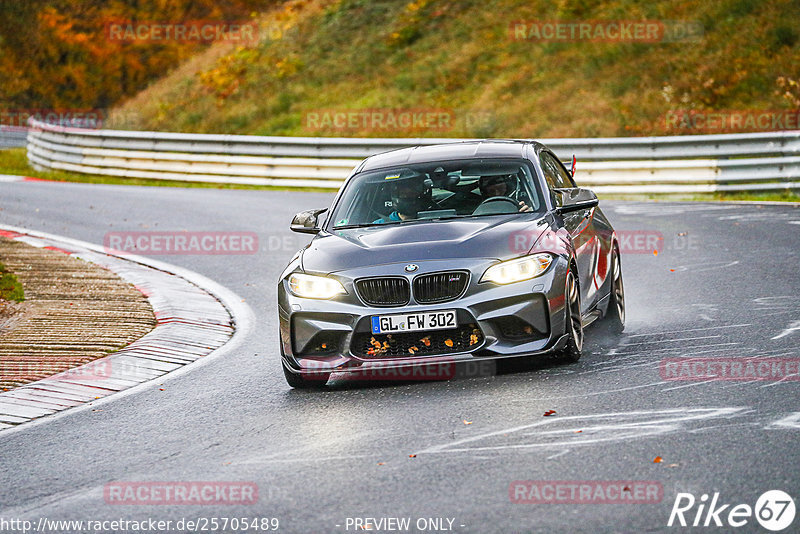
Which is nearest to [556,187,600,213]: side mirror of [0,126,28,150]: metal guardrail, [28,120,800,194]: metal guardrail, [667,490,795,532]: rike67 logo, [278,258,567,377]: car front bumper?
[278,258,567,377]: car front bumper

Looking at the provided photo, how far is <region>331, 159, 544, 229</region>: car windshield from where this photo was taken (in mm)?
8836

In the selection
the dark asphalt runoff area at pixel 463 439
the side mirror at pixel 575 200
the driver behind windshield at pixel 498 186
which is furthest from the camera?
the driver behind windshield at pixel 498 186

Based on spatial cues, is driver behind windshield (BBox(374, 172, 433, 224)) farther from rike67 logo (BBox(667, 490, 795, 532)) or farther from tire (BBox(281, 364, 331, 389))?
rike67 logo (BBox(667, 490, 795, 532))

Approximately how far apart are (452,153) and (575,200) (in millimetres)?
1163

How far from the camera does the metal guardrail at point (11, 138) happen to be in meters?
48.1

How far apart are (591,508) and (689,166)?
16095 millimetres

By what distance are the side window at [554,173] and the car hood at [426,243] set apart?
957 millimetres

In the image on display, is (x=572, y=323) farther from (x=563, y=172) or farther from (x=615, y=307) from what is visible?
(x=563, y=172)

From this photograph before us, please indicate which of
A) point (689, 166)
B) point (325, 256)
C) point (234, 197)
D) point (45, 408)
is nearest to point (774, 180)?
point (689, 166)

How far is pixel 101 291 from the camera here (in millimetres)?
12562

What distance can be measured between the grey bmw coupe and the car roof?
1.33 feet

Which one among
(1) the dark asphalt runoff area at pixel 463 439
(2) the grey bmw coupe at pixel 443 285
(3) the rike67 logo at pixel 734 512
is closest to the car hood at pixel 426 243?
(2) the grey bmw coupe at pixel 443 285

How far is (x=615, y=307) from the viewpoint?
9.52 metres

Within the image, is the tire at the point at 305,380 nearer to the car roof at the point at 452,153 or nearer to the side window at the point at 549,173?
the car roof at the point at 452,153
